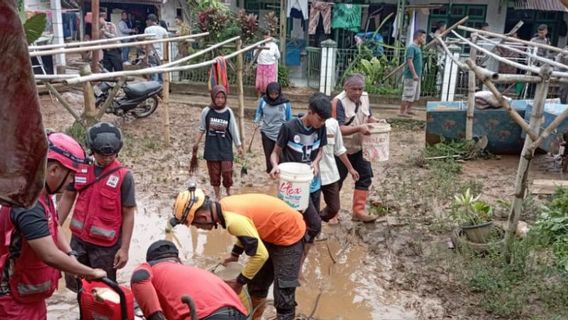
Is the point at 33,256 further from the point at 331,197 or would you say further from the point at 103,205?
the point at 331,197

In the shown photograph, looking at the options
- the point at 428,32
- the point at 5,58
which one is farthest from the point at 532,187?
the point at 428,32

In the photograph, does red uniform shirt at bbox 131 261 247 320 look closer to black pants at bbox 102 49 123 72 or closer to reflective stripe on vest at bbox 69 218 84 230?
reflective stripe on vest at bbox 69 218 84 230

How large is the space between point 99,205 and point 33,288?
3.14ft

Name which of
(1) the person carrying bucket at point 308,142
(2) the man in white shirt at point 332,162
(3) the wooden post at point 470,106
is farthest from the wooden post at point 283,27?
(1) the person carrying bucket at point 308,142

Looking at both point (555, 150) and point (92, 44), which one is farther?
point (555, 150)


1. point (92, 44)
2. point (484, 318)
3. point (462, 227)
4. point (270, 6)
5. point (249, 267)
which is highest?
point (270, 6)

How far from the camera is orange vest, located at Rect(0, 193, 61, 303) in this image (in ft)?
8.68

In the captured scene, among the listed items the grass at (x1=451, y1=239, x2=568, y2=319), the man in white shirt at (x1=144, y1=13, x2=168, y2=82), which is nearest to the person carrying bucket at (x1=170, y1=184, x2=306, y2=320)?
the grass at (x1=451, y1=239, x2=568, y2=319)

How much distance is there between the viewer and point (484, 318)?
15.1ft

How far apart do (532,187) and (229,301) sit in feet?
19.0

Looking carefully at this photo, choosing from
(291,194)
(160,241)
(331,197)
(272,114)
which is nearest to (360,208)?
(331,197)

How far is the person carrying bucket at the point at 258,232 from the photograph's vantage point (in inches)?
131

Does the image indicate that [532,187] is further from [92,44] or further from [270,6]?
[270,6]

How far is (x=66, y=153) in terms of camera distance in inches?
114
